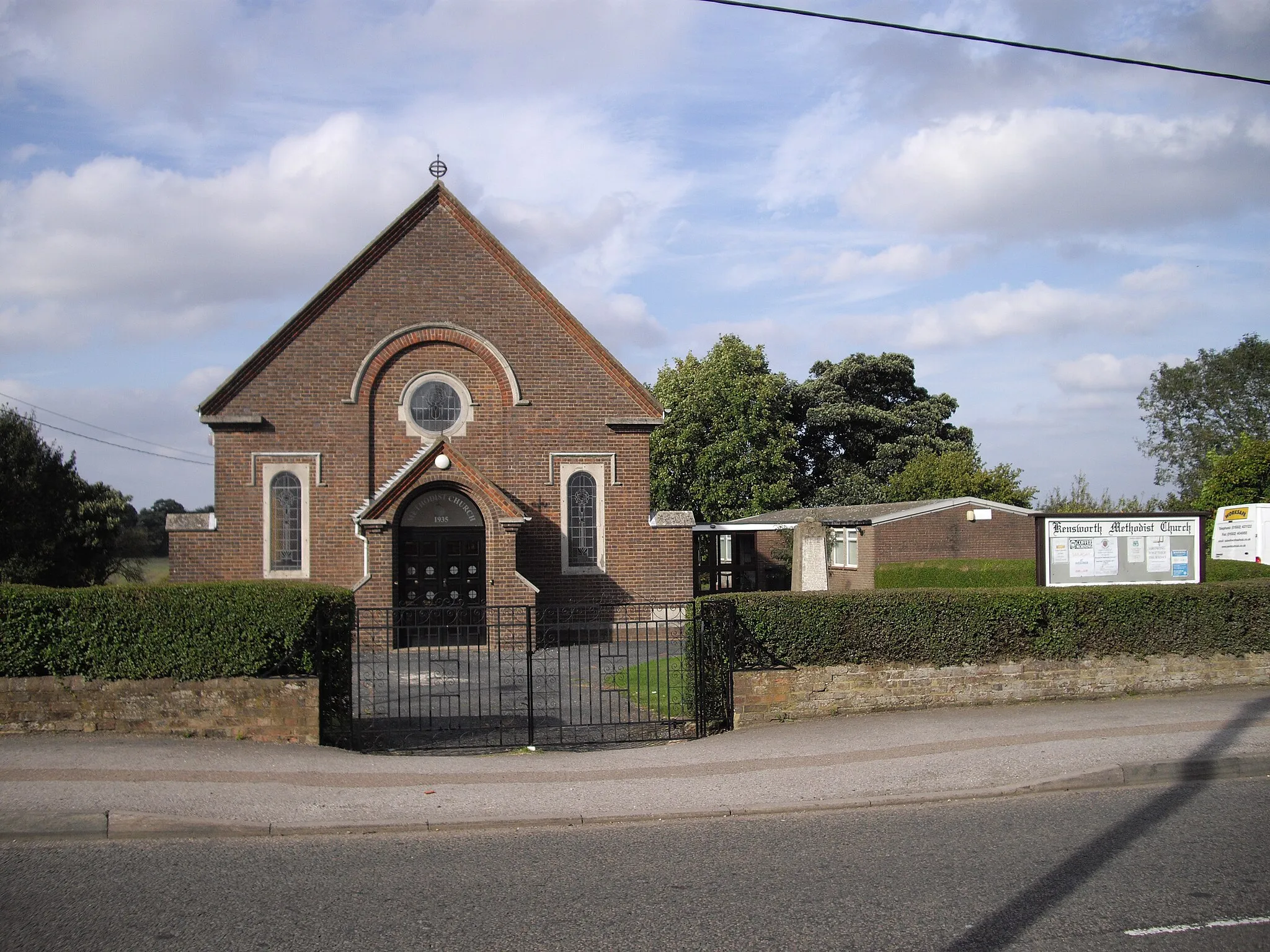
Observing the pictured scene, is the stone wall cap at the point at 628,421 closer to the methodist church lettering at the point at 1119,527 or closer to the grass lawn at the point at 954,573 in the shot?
the grass lawn at the point at 954,573

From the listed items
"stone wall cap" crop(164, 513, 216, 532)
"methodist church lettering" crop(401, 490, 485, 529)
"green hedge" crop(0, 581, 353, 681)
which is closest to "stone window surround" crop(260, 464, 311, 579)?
"stone wall cap" crop(164, 513, 216, 532)

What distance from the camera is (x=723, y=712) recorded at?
11.8 metres

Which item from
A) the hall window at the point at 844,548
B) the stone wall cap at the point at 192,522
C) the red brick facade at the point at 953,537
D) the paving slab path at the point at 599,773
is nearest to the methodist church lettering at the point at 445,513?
the stone wall cap at the point at 192,522

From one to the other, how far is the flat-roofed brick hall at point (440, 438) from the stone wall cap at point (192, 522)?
0.05 m

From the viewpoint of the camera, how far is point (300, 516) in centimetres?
2414

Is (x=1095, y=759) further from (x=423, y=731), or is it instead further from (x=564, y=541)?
(x=564, y=541)

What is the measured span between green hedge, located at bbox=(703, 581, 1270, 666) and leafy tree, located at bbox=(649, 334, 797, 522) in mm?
34532

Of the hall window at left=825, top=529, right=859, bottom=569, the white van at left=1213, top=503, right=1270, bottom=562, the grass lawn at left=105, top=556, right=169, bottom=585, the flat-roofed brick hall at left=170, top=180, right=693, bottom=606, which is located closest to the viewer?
the flat-roofed brick hall at left=170, top=180, right=693, bottom=606

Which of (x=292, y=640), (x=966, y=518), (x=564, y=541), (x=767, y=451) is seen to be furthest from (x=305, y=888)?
(x=767, y=451)

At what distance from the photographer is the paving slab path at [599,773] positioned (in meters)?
8.36

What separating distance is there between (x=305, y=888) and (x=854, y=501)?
48.7m

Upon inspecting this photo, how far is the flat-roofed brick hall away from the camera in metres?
23.6

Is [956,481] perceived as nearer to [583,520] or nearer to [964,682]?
[583,520]

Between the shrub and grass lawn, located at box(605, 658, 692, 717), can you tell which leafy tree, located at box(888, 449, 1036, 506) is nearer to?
grass lawn, located at box(605, 658, 692, 717)
